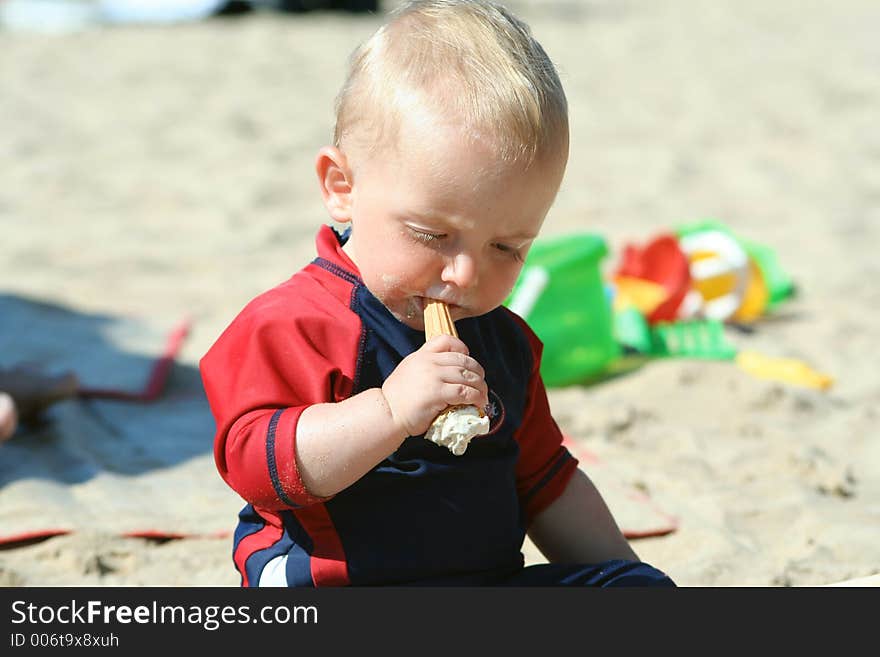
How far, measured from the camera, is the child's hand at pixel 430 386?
1602mm

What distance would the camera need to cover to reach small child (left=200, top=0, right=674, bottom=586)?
1.64 metres

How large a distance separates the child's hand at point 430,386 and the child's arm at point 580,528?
501 mm

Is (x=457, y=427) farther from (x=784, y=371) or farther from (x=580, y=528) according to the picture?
(x=784, y=371)

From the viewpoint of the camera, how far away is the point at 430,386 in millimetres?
1602

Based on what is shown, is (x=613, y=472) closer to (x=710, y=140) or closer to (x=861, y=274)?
(x=861, y=274)

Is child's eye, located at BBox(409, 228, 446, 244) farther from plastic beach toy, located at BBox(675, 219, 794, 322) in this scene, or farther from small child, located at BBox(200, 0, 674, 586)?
plastic beach toy, located at BBox(675, 219, 794, 322)

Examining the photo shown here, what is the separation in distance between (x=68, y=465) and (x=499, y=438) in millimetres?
1376

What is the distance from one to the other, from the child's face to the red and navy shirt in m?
0.08

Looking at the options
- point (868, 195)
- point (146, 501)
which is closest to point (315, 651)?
point (146, 501)

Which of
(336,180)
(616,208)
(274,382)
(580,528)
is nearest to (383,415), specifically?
(274,382)

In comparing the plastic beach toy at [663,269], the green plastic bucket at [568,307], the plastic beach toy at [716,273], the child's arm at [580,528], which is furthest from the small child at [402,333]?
Answer: the plastic beach toy at [716,273]

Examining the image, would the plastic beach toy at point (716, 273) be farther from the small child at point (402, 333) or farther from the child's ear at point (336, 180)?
the child's ear at point (336, 180)

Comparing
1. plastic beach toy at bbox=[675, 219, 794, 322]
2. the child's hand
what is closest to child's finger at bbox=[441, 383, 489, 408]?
the child's hand

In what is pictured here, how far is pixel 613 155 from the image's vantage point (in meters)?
6.59
